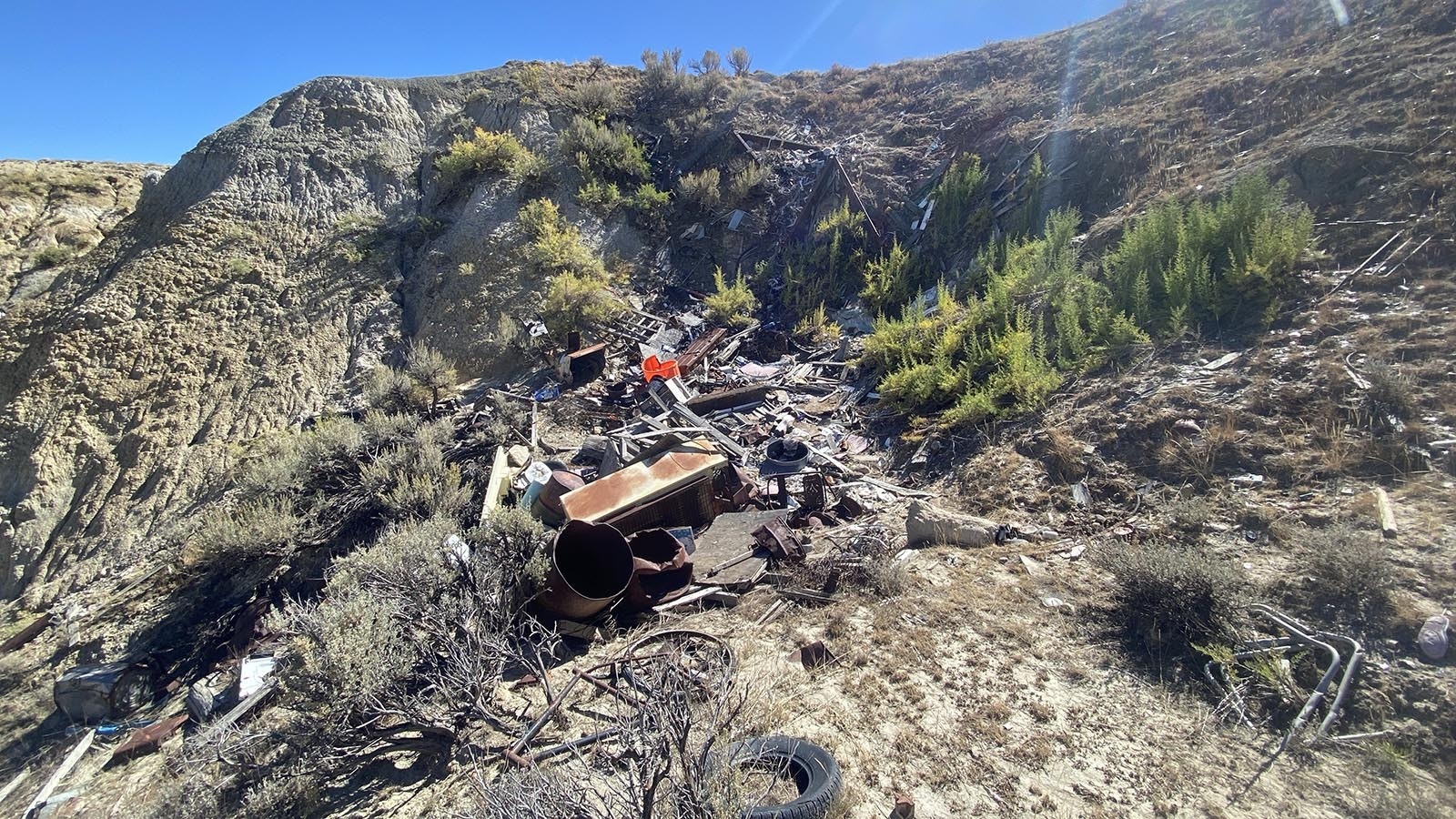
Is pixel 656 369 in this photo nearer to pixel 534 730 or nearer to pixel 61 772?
pixel 534 730

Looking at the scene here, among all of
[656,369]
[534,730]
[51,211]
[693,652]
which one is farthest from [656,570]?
[51,211]

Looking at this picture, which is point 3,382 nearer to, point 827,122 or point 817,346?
point 817,346

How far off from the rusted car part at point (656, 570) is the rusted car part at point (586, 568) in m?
0.13

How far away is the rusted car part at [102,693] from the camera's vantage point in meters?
4.85

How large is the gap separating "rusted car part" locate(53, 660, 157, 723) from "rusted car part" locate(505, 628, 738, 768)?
159 inches

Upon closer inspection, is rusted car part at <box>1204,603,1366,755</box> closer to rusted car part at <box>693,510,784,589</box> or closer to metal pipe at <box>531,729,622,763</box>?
rusted car part at <box>693,510,784,589</box>

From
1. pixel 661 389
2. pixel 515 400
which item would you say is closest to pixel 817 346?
pixel 661 389

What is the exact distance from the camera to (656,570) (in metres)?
5.05

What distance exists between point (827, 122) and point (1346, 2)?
34.9ft

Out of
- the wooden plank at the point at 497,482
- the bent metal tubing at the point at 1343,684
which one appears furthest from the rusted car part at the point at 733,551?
the bent metal tubing at the point at 1343,684

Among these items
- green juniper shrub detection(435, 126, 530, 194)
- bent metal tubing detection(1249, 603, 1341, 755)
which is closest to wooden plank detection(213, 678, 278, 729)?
bent metal tubing detection(1249, 603, 1341, 755)

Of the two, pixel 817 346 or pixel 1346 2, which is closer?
pixel 1346 2

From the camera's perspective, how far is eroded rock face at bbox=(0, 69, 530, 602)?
383 inches

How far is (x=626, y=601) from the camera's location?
16.0 feet
